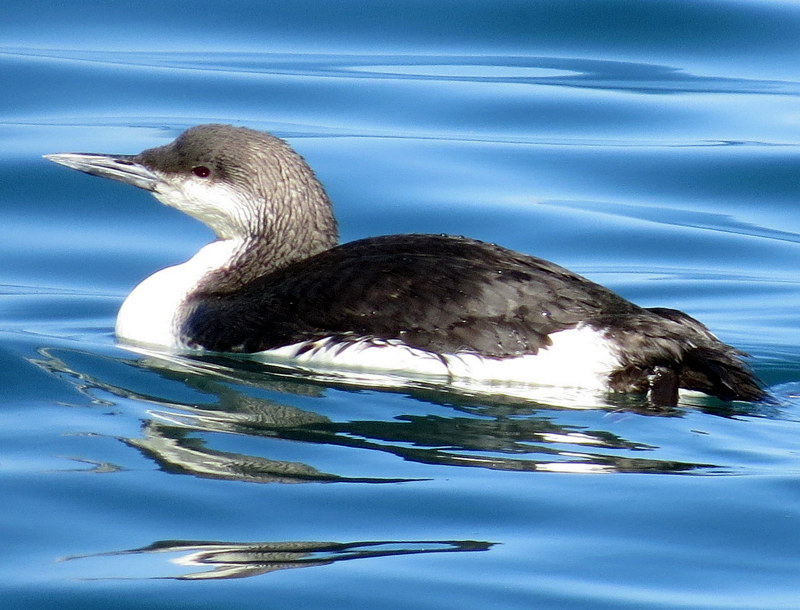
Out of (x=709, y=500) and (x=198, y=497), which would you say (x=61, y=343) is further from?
(x=709, y=500)

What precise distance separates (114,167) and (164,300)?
29.7 inches

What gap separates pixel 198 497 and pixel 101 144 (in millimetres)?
6197

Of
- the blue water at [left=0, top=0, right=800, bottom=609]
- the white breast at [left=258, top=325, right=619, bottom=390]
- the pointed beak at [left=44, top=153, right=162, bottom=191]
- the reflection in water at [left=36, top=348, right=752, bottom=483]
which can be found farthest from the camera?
the pointed beak at [left=44, top=153, right=162, bottom=191]

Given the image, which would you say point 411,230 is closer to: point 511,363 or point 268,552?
point 511,363

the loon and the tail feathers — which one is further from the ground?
the loon

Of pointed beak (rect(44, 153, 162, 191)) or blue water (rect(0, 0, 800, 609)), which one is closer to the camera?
blue water (rect(0, 0, 800, 609))

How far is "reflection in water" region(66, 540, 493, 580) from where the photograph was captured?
4.53 m

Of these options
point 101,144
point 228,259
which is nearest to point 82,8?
point 101,144

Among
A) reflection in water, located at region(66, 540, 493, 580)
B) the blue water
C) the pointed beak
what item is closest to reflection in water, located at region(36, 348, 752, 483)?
the blue water

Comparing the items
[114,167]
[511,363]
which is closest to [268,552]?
[511,363]

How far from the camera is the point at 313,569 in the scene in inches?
178

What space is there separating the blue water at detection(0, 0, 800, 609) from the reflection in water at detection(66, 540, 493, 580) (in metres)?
0.01

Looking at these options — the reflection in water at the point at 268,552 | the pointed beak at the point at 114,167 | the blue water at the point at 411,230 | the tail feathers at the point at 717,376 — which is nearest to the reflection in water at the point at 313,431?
the blue water at the point at 411,230

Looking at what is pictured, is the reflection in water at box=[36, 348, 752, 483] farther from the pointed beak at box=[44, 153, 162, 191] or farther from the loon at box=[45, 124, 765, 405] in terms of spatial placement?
the pointed beak at box=[44, 153, 162, 191]
